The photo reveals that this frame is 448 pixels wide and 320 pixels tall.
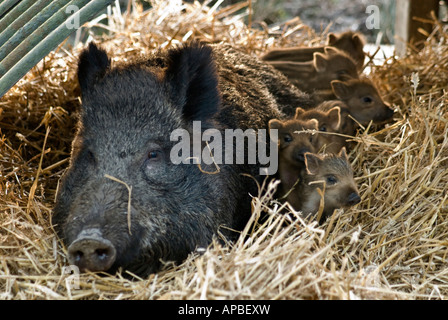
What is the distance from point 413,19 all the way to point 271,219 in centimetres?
476

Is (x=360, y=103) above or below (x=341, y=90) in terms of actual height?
below

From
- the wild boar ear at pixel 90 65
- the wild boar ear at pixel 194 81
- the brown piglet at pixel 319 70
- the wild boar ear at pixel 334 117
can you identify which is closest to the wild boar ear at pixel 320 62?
the brown piglet at pixel 319 70

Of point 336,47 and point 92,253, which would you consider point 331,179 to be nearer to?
point 92,253

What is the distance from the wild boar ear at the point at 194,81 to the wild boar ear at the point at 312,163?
0.72 metres

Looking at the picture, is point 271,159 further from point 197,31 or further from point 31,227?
point 197,31

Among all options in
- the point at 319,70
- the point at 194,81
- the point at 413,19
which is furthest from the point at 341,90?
the point at 413,19

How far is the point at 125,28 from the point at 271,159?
3.48 meters

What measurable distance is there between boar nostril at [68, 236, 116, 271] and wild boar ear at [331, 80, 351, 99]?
122 inches

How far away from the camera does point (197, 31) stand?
667 cm

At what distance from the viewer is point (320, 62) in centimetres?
589

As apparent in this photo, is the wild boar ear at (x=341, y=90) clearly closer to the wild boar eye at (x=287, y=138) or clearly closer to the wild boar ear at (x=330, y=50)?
the wild boar ear at (x=330, y=50)

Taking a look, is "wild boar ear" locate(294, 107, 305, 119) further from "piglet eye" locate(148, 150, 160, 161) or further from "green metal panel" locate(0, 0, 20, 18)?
"green metal panel" locate(0, 0, 20, 18)

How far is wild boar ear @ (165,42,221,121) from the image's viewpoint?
392 centimetres

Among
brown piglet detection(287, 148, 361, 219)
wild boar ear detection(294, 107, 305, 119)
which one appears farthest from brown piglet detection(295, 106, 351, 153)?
brown piglet detection(287, 148, 361, 219)
